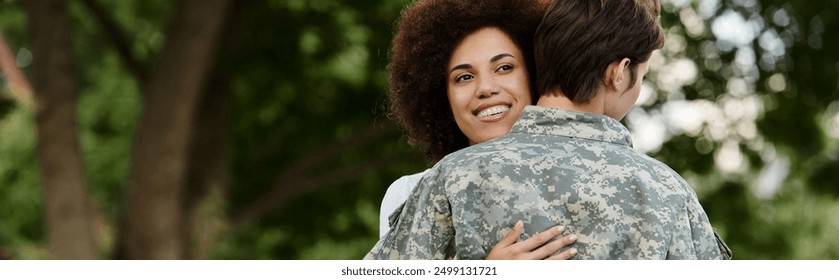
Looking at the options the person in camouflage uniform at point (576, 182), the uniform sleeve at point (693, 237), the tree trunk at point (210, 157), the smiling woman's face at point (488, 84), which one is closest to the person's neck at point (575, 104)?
the person in camouflage uniform at point (576, 182)

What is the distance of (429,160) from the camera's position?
4.28 meters

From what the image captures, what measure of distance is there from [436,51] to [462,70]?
255 millimetres

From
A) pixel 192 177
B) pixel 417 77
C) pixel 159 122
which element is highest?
pixel 417 77

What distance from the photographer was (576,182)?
2.91 meters

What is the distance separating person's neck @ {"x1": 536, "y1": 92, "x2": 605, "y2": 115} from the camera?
10.1 feet

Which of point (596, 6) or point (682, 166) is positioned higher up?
point (596, 6)

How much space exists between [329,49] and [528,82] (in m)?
8.61

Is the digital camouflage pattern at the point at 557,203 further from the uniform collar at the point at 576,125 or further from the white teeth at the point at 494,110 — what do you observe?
the white teeth at the point at 494,110

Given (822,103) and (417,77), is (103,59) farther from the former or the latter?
(417,77)

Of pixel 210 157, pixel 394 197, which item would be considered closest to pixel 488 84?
pixel 394 197

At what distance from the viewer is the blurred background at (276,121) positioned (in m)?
9.34

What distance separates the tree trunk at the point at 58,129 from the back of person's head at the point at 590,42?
6731 millimetres

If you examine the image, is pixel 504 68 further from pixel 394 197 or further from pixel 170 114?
pixel 170 114

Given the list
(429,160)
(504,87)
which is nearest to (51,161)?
(429,160)
